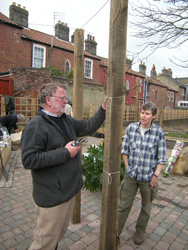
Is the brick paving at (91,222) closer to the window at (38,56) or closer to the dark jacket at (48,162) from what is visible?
the dark jacket at (48,162)

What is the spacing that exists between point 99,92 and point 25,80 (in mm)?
7684

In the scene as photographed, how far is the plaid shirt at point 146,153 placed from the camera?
102 inches

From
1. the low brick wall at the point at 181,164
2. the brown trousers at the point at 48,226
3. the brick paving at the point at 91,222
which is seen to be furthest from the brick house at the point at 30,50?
the brown trousers at the point at 48,226

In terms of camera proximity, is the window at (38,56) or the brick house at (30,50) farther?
the window at (38,56)

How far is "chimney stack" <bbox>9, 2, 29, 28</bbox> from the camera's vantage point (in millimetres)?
16734

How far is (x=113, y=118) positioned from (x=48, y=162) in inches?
31.4

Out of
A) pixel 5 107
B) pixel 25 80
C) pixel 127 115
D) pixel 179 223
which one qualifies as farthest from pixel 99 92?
pixel 179 223

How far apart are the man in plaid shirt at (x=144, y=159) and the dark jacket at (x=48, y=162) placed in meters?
0.93

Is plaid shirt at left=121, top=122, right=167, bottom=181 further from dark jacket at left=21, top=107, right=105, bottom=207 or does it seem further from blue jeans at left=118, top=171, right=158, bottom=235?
dark jacket at left=21, top=107, right=105, bottom=207

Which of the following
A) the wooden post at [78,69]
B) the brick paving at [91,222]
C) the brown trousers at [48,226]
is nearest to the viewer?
the brown trousers at [48,226]

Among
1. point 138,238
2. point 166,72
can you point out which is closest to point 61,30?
point 138,238

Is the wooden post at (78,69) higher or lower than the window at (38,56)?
lower

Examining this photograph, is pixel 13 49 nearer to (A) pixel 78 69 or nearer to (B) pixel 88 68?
(B) pixel 88 68

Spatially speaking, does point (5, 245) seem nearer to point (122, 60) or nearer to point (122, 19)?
point (122, 60)
